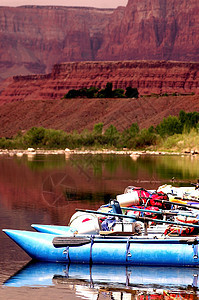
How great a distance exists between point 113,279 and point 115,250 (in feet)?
3.14

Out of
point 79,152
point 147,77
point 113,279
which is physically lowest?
point 113,279

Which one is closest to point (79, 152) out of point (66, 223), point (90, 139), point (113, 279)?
point (90, 139)

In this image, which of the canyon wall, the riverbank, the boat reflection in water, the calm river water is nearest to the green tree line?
the riverbank

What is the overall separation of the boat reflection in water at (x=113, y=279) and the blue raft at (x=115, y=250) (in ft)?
0.69

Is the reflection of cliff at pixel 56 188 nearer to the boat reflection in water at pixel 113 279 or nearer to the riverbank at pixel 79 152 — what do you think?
the boat reflection in water at pixel 113 279

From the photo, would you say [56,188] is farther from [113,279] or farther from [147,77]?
[147,77]

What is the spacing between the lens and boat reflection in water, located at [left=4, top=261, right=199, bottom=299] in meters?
18.0

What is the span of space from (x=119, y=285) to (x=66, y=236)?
260cm

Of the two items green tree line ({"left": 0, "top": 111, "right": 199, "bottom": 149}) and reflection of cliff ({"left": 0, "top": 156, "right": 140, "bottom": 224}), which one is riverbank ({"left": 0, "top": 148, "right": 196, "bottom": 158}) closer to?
green tree line ({"left": 0, "top": 111, "right": 199, "bottom": 149})

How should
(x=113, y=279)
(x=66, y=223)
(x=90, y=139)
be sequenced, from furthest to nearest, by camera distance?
(x=90, y=139), (x=66, y=223), (x=113, y=279)

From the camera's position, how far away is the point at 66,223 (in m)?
27.4

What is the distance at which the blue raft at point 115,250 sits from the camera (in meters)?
19.5

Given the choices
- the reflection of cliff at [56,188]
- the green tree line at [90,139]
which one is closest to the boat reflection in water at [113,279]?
the reflection of cliff at [56,188]

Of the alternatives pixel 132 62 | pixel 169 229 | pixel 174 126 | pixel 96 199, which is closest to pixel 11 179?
pixel 96 199
